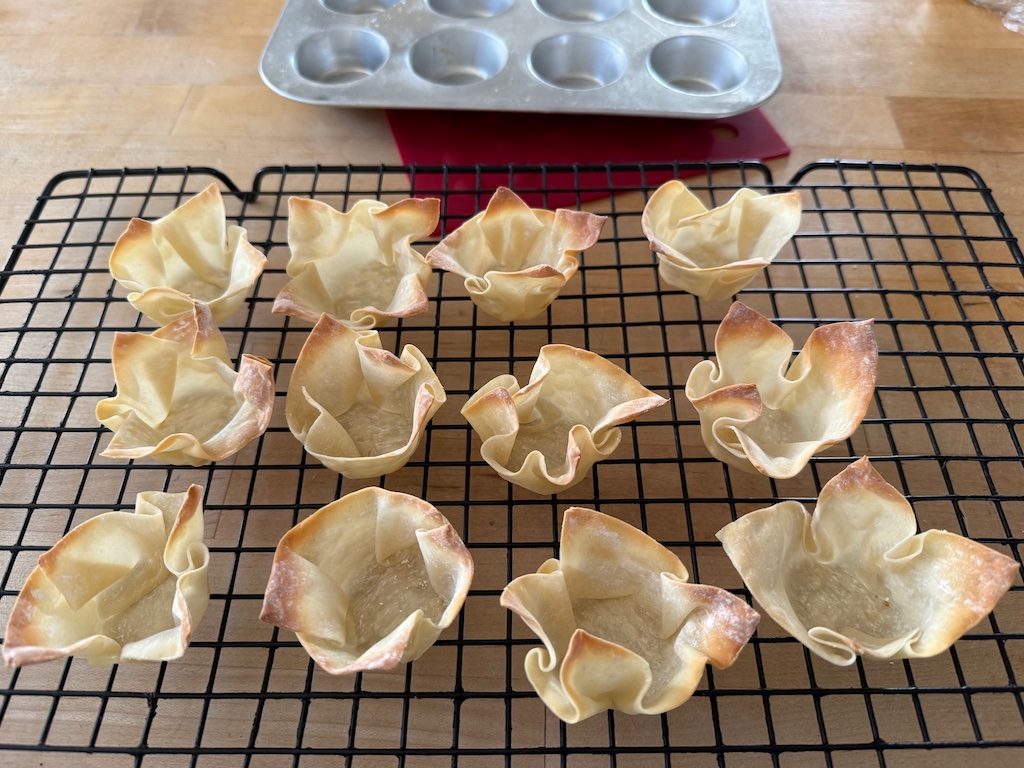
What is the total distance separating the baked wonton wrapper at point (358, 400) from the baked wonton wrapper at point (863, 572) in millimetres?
423

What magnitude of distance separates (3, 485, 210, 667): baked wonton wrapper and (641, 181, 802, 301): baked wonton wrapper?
75 centimetres

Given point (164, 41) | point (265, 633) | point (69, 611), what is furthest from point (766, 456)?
point (164, 41)

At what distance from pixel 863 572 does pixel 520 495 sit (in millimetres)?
452

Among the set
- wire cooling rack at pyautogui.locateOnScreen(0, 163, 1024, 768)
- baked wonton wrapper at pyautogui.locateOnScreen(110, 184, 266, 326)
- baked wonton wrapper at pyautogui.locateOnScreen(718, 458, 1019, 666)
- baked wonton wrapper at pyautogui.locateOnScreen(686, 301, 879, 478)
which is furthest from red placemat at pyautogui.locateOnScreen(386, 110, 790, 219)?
baked wonton wrapper at pyautogui.locateOnScreen(718, 458, 1019, 666)

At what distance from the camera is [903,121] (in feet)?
5.56

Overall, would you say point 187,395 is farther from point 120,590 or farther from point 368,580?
point 368,580

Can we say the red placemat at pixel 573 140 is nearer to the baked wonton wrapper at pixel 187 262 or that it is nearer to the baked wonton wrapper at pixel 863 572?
the baked wonton wrapper at pixel 187 262

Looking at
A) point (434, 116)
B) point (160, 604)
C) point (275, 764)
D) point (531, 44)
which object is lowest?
point (275, 764)

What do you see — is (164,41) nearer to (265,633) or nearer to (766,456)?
(265,633)

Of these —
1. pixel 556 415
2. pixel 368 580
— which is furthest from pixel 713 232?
pixel 368 580

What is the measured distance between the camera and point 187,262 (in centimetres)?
126

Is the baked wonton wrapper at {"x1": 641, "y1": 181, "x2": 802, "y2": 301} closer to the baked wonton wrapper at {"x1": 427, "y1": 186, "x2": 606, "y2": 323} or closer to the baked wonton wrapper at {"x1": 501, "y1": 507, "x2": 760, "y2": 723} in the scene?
the baked wonton wrapper at {"x1": 427, "y1": 186, "x2": 606, "y2": 323}

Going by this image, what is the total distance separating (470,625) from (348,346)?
404 millimetres

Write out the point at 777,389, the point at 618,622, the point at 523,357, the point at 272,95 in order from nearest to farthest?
the point at 618,622 < the point at 777,389 < the point at 523,357 < the point at 272,95
